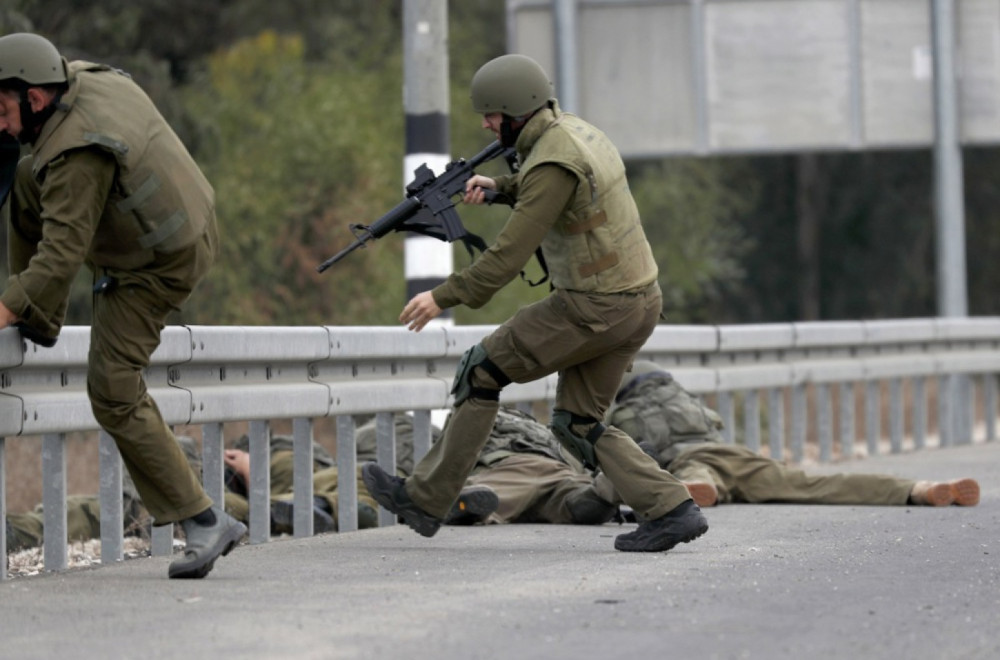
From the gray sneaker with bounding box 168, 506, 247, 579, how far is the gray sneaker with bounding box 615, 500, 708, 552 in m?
1.69

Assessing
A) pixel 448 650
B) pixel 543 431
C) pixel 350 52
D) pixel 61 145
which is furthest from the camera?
pixel 350 52

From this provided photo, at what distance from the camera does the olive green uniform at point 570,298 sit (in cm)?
822

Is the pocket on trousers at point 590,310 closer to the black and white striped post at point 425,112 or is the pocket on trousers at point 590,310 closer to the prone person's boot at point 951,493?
the prone person's boot at point 951,493

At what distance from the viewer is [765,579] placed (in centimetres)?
749

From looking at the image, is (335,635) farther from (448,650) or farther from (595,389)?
(595,389)

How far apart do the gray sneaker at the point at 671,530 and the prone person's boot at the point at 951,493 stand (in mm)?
2579

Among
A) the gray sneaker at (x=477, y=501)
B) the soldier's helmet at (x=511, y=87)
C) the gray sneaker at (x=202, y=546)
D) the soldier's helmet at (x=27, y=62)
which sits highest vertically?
the soldier's helmet at (x=27, y=62)

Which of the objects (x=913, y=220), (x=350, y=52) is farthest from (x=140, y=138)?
(x=913, y=220)

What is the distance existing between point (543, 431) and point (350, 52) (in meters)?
29.8

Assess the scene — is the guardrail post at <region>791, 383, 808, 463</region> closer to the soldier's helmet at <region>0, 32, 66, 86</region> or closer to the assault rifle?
the assault rifle

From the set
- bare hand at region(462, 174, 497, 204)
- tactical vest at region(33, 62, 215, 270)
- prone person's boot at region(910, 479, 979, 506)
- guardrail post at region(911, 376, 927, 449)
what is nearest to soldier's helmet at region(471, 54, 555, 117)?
bare hand at region(462, 174, 497, 204)

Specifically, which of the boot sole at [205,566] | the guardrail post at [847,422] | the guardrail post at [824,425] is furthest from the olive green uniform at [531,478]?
the guardrail post at [847,422]

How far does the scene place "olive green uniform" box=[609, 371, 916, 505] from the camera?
11.1 metres

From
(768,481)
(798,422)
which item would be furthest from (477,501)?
(798,422)
